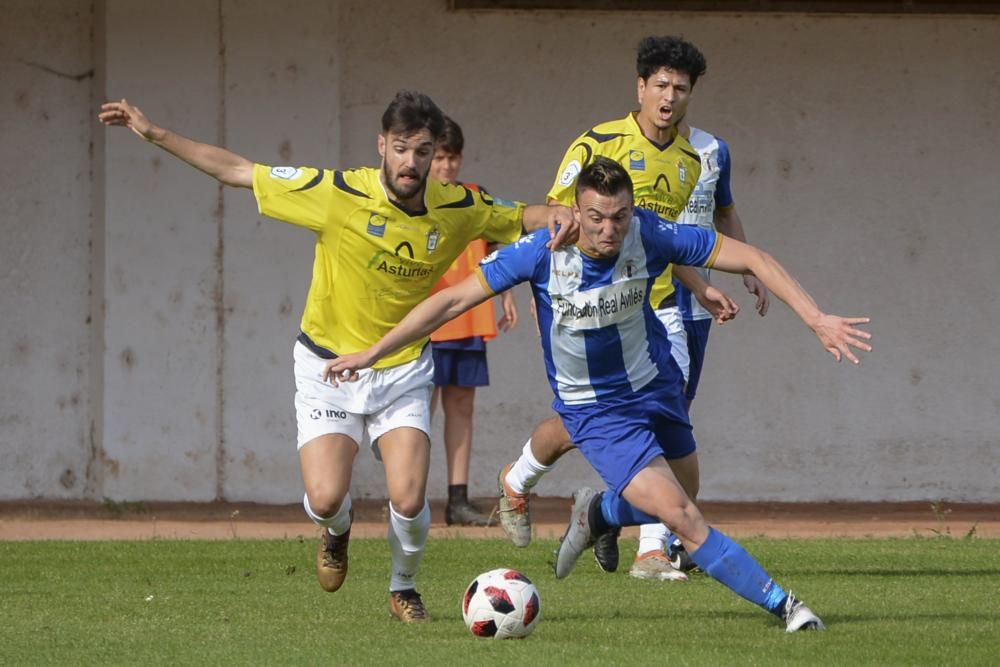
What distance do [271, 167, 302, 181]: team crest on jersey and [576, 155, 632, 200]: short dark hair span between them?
4.00ft

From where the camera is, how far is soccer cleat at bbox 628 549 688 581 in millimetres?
8266

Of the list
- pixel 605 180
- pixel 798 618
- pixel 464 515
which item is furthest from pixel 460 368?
pixel 798 618

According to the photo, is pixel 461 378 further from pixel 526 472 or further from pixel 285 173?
pixel 285 173

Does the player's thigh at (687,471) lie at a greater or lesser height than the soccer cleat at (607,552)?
greater

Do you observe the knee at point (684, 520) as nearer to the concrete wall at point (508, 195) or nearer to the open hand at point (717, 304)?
the open hand at point (717, 304)

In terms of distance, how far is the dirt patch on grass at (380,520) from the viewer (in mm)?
10656

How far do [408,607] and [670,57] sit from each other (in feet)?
9.11

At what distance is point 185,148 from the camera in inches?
273

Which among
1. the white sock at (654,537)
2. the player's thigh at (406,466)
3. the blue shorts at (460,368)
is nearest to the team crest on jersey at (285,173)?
the player's thigh at (406,466)

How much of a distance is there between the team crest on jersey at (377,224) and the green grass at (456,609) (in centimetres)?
151

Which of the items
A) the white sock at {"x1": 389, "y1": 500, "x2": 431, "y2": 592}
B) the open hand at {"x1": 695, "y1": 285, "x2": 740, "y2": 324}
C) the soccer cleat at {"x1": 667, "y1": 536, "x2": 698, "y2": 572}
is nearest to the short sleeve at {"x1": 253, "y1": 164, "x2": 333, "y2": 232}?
the white sock at {"x1": 389, "y1": 500, "x2": 431, "y2": 592}

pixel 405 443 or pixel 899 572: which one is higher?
pixel 405 443

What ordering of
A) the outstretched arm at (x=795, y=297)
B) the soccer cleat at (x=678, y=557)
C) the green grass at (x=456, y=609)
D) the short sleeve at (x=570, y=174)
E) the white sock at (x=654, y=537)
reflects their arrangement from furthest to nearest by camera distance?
the soccer cleat at (x=678, y=557), the white sock at (x=654, y=537), the short sleeve at (x=570, y=174), the outstretched arm at (x=795, y=297), the green grass at (x=456, y=609)

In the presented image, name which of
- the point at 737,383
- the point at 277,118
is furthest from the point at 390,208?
the point at 737,383
